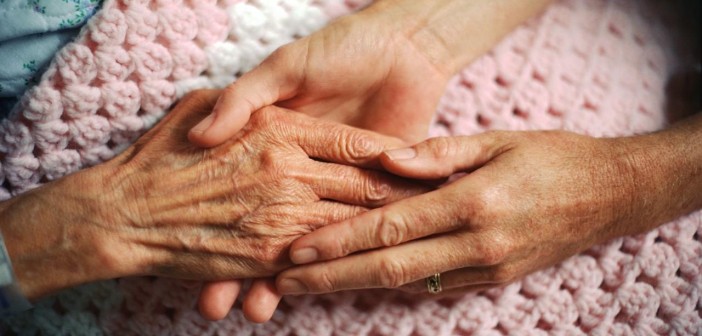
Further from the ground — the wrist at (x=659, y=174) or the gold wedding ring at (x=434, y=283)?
the wrist at (x=659, y=174)

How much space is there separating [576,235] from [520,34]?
16.4 inches

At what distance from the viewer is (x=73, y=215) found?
0.91m

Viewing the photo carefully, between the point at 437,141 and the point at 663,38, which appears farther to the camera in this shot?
the point at 663,38

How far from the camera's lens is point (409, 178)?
96 centimetres

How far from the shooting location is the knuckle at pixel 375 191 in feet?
3.11

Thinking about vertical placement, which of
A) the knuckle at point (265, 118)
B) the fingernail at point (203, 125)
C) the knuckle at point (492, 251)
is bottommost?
the knuckle at point (492, 251)

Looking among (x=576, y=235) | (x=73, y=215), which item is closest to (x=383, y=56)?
(x=576, y=235)

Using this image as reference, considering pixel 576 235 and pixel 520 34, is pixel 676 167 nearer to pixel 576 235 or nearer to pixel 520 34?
pixel 576 235

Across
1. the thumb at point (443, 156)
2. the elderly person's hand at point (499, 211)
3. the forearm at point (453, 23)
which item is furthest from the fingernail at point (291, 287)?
the forearm at point (453, 23)

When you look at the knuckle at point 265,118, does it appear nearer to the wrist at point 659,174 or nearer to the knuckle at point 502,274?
the knuckle at point 502,274

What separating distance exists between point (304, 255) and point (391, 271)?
13 centimetres

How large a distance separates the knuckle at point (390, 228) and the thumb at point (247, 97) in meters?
0.27

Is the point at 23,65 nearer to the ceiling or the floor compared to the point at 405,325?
nearer to the ceiling

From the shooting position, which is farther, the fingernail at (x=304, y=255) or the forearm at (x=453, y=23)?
the forearm at (x=453, y=23)
